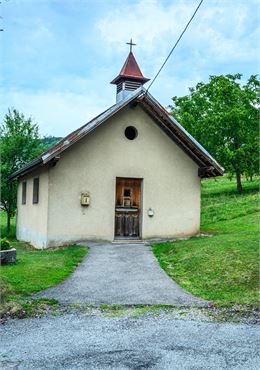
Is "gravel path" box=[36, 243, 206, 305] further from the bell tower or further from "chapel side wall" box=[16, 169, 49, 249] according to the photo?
the bell tower

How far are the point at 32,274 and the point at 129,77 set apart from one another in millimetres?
11239

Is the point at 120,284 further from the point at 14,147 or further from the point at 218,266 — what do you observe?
the point at 14,147

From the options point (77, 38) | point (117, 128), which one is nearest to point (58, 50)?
point (77, 38)

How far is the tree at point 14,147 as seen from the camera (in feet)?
74.9

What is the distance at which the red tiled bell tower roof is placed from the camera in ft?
61.1

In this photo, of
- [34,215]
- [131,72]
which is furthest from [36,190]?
[131,72]

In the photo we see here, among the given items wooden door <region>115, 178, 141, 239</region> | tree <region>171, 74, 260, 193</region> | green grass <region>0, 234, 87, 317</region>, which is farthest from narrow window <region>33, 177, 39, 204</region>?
tree <region>171, 74, 260, 193</region>

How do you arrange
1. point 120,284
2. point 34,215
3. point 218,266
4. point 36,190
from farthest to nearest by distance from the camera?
point 36,190
point 34,215
point 218,266
point 120,284

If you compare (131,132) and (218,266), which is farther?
(131,132)

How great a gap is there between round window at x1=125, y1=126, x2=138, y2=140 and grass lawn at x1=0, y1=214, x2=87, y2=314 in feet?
15.2

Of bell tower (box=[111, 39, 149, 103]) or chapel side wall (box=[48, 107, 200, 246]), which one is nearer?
chapel side wall (box=[48, 107, 200, 246])

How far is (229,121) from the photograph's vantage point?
1150 inches

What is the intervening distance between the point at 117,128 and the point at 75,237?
4060 mm

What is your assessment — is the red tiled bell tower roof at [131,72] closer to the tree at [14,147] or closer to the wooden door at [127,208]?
the wooden door at [127,208]
